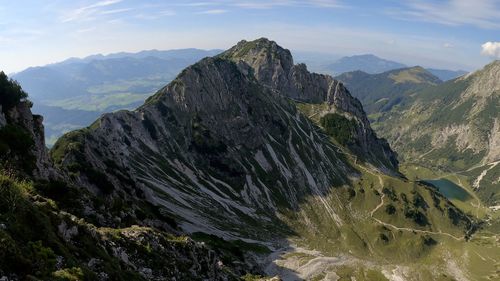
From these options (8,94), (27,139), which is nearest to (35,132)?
(8,94)

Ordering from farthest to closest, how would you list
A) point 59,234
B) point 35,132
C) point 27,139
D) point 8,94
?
point 35,132 → point 8,94 → point 27,139 → point 59,234

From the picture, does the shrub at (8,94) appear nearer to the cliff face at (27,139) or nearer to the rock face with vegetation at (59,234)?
the rock face with vegetation at (59,234)

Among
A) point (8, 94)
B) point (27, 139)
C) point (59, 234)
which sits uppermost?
point (8, 94)

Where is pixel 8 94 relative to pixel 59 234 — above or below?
above

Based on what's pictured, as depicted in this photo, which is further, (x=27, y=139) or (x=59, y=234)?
(x=27, y=139)

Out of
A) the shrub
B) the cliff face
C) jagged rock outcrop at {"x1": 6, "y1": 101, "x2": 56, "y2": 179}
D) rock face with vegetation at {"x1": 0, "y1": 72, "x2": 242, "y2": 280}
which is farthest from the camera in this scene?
the shrub

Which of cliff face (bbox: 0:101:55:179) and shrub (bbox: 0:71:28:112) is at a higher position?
shrub (bbox: 0:71:28:112)

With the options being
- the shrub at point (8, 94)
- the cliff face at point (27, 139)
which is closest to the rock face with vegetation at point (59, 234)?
the shrub at point (8, 94)

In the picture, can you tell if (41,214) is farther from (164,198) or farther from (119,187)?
(164,198)

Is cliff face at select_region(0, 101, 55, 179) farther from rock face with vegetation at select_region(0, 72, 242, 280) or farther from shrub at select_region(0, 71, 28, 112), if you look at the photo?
shrub at select_region(0, 71, 28, 112)

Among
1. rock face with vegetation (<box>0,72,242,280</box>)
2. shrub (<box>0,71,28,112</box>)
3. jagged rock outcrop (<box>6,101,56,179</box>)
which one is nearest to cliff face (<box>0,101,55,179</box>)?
jagged rock outcrop (<box>6,101,56,179</box>)

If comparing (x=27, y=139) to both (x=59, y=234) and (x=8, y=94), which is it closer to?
(x=8, y=94)

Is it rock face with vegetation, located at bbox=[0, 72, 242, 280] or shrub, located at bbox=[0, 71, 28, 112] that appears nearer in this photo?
rock face with vegetation, located at bbox=[0, 72, 242, 280]
